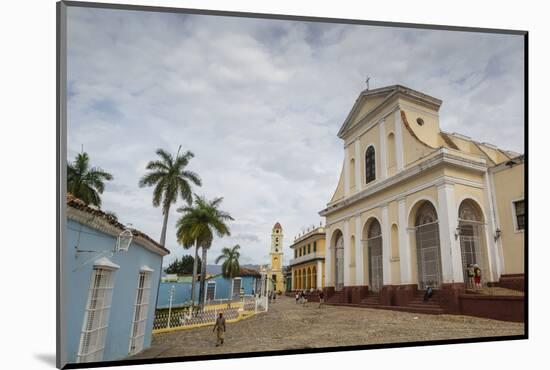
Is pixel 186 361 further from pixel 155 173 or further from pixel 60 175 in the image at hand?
pixel 60 175

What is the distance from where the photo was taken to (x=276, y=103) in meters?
7.27

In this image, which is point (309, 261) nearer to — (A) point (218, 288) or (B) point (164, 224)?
(A) point (218, 288)

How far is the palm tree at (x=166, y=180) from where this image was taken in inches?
242

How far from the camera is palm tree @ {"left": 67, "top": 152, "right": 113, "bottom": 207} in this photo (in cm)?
584

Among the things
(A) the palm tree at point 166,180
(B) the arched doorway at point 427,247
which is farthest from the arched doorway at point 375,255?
(A) the palm tree at point 166,180

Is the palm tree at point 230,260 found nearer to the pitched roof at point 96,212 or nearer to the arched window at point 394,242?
the pitched roof at point 96,212

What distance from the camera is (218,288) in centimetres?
724

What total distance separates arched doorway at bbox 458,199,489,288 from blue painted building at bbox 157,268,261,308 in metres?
3.90

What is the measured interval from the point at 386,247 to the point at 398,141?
7.72 feet

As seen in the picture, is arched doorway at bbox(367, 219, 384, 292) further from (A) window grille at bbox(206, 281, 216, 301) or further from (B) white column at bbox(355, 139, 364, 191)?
(A) window grille at bbox(206, 281, 216, 301)

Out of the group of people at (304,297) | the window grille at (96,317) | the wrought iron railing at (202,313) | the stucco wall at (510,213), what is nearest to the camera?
the window grille at (96,317)

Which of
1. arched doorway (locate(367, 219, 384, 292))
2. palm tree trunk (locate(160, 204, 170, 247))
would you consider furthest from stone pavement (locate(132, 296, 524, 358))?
palm tree trunk (locate(160, 204, 170, 247))

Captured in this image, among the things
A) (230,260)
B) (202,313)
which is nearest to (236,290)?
(202,313)

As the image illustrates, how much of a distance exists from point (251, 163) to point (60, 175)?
2850 mm
